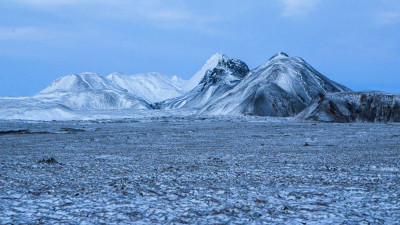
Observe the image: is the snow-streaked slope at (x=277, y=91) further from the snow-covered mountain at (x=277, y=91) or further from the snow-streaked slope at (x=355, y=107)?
the snow-streaked slope at (x=355, y=107)

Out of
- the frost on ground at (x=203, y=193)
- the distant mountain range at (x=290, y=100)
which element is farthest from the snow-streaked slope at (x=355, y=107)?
the frost on ground at (x=203, y=193)

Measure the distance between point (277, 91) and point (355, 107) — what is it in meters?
23.4

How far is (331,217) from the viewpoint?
563 centimetres

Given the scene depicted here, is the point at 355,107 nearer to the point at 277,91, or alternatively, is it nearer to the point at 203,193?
the point at 277,91

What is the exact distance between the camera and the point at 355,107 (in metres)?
50.2

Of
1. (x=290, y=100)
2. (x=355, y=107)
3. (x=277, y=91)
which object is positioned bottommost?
(x=355, y=107)

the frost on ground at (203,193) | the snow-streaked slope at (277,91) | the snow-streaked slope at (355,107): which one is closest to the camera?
the frost on ground at (203,193)

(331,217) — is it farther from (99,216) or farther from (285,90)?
(285,90)

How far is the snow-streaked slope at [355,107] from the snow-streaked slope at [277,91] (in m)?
16.0

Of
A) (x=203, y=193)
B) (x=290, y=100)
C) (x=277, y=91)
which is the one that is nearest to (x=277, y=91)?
(x=277, y=91)

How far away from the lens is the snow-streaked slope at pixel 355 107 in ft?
156

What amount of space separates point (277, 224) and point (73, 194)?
3328 millimetres

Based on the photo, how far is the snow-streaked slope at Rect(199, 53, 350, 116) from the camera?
68.9m

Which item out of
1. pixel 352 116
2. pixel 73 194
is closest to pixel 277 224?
pixel 73 194
